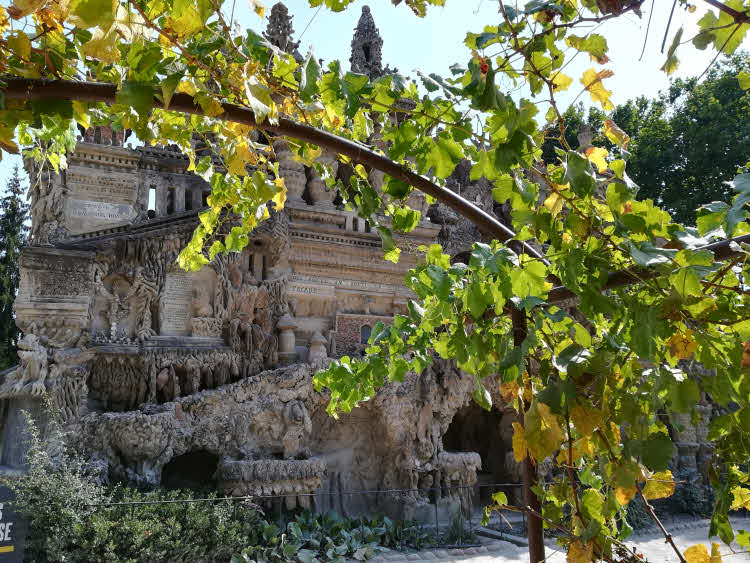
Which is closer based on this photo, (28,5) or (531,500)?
(28,5)

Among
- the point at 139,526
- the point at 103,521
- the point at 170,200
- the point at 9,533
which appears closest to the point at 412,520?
the point at 139,526

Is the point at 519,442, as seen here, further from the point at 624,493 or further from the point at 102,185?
the point at 102,185

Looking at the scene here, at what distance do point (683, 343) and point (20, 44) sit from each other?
72.6 inches

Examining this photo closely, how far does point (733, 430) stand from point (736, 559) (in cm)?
1042

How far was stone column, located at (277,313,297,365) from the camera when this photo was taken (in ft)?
34.2

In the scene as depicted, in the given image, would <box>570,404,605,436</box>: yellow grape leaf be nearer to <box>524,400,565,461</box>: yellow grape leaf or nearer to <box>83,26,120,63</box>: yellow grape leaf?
<box>524,400,565,461</box>: yellow grape leaf

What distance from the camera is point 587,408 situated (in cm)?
135

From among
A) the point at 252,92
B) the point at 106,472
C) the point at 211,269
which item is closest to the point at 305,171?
the point at 211,269

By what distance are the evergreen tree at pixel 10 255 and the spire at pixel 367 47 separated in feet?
28.7

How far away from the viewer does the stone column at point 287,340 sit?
10.4 metres

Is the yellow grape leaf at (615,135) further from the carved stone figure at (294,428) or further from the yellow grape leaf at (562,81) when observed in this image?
the carved stone figure at (294,428)

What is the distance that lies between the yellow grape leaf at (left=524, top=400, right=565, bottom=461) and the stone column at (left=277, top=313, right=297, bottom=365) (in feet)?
30.5


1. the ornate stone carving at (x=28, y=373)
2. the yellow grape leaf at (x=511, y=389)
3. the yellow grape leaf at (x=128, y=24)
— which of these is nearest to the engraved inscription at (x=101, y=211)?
the ornate stone carving at (x=28, y=373)

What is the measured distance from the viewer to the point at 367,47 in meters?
14.8
